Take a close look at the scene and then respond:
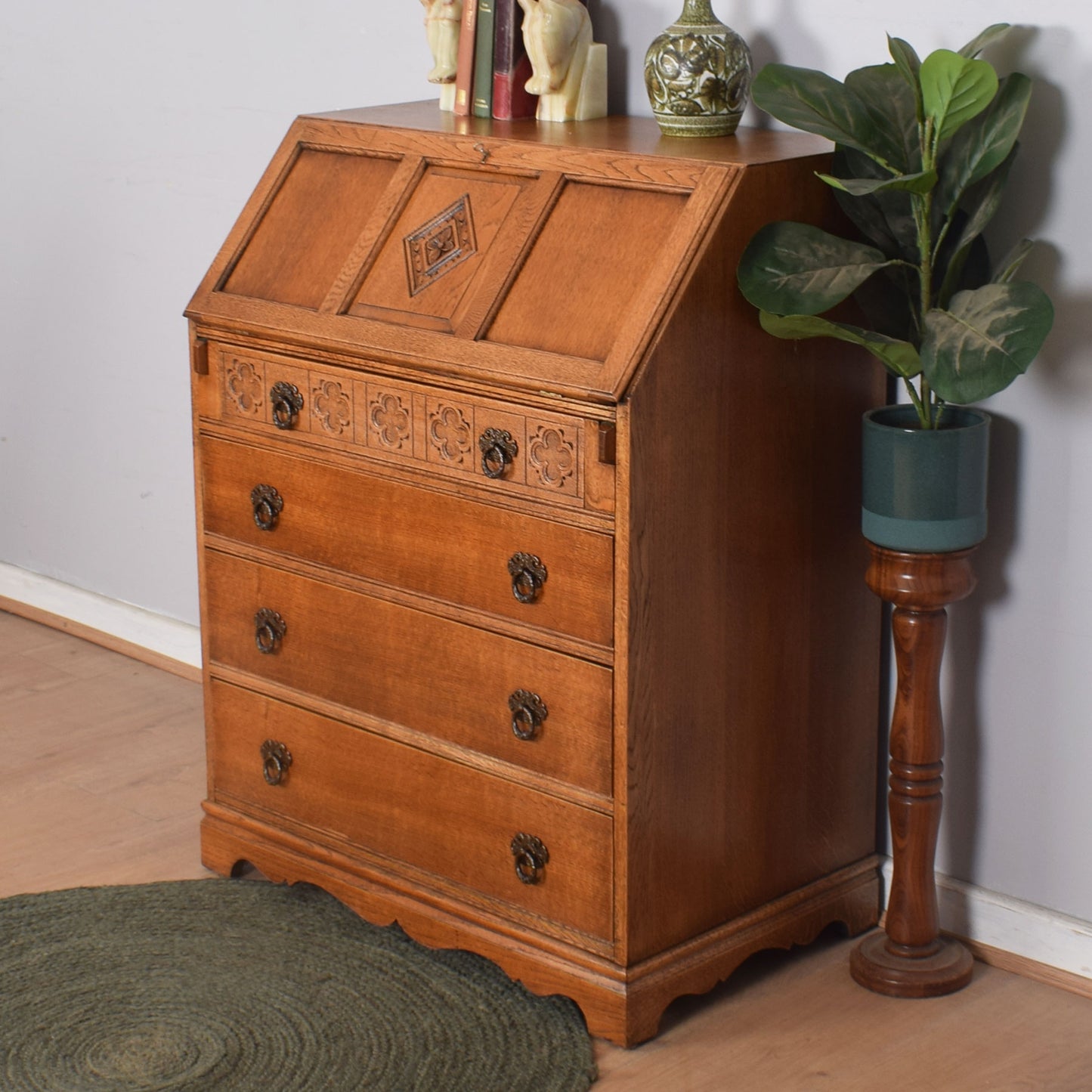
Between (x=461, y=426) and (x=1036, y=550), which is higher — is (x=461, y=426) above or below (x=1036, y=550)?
above

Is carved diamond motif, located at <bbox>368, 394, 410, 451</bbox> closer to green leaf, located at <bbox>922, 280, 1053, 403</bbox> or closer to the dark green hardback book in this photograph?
the dark green hardback book

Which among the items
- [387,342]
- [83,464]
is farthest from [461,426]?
[83,464]

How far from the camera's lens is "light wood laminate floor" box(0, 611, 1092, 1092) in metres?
2.39

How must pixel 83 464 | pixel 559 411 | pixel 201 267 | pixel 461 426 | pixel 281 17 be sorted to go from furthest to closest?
1. pixel 83 464
2. pixel 201 267
3. pixel 281 17
4. pixel 461 426
5. pixel 559 411

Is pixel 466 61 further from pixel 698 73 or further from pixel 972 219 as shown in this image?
pixel 972 219

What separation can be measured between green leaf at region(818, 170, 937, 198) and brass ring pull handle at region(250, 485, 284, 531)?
1.05 metres

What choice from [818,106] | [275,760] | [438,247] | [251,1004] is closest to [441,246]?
[438,247]

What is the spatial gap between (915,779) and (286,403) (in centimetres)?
112

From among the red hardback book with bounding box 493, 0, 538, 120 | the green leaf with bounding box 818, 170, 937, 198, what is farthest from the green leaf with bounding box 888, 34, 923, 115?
the red hardback book with bounding box 493, 0, 538, 120

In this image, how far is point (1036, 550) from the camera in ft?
8.34

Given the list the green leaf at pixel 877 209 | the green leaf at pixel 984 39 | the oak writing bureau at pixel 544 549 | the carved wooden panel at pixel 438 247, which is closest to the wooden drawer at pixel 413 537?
the oak writing bureau at pixel 544 549

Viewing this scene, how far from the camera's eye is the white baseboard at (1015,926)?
2.62 metres

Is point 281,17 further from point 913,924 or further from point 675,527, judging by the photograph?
point 913,924

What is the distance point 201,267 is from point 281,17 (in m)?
0.57
